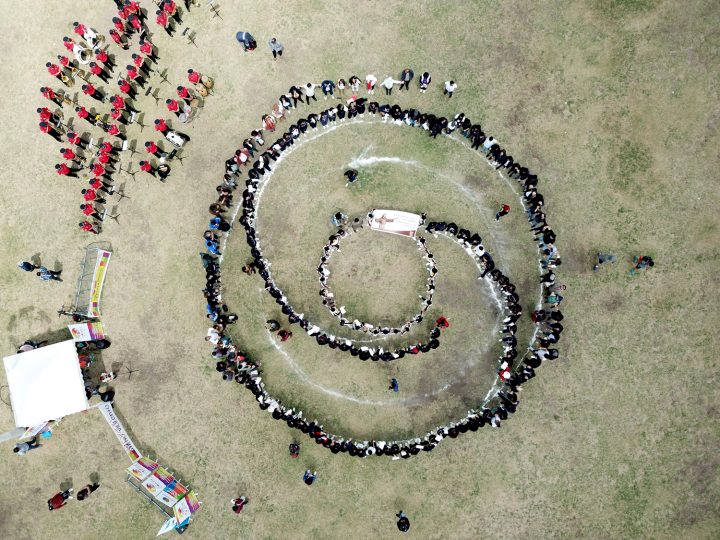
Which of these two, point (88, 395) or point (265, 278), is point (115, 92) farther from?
point (88, 395)

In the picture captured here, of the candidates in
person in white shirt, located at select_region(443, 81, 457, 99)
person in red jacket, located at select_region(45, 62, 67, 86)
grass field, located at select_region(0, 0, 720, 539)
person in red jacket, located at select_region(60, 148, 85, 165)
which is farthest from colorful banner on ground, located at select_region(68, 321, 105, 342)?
person in white shirt, located at select_region(443, 81, 457, 99)

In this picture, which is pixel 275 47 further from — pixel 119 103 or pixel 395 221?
pixel 395 221

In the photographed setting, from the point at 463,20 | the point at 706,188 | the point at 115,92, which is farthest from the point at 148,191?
the point at 706,188

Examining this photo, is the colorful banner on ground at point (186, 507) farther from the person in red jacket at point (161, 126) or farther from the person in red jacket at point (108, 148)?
the person in red jacket at point (161, 126)

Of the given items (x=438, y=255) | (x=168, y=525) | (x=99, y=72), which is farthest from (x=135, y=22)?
(x=168, y=525)

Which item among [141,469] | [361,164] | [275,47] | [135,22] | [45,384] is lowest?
[141,469]
